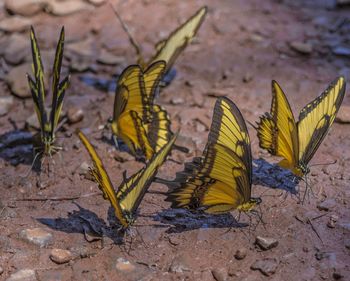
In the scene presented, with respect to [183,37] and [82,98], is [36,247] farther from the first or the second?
[183,37]

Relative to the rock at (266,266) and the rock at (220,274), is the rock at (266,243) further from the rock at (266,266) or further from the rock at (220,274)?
the rock at (220,274)

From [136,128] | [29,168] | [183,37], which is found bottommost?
[29,168]

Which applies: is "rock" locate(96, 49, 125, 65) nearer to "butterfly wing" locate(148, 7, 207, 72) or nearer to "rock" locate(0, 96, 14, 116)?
"butterfly wing" locate(148, 7, 207, 72)

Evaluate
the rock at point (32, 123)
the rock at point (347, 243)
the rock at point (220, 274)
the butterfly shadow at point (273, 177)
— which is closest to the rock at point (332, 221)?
the rock at point (347, 243)

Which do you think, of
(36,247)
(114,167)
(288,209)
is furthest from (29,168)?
(288,209)

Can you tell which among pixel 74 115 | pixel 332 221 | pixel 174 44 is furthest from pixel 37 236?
pixel 174 44

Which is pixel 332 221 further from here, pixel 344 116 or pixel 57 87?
pixel 57 87

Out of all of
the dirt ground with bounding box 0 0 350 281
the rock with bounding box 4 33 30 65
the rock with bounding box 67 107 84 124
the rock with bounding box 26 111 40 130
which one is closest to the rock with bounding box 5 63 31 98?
the dirt ground with bounding box 0 0 350 281

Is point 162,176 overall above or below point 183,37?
below
